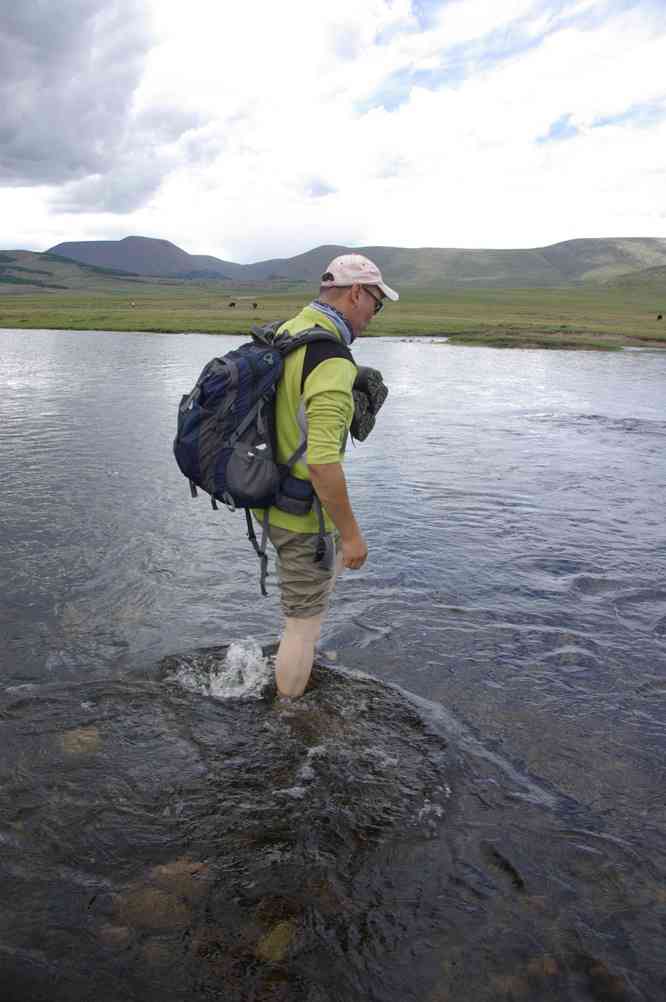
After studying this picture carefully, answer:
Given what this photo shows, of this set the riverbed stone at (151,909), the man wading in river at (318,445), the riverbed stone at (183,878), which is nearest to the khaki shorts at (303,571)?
the man wading in river at (318,445)

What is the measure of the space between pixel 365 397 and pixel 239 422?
1.09 m

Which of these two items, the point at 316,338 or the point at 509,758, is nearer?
the point at 316,338

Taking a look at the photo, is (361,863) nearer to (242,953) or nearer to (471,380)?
(242,953)

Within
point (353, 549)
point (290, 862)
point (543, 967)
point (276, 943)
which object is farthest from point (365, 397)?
point (543, 967)

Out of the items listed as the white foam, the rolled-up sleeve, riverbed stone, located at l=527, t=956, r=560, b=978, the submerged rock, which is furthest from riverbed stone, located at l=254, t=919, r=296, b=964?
the rolled-up sleeve

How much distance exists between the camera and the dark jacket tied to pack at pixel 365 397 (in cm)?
551

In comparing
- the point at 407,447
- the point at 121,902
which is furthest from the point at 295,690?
the point at 407,447

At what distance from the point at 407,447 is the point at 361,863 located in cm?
1388

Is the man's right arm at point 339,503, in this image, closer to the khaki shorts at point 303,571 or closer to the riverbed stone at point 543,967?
the khaki shorts at point 303,571

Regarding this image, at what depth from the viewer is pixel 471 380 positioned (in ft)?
108

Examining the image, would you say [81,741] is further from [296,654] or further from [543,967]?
[543,967]

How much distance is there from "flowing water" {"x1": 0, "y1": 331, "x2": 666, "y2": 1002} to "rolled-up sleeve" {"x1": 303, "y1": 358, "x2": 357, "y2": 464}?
217cm

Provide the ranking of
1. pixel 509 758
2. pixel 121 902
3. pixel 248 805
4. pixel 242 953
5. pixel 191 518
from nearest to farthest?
pixel 242 953, pixel 121 902, pixel 248 805, pixel 509 758, pixel 191 518

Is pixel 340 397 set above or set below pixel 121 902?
above
